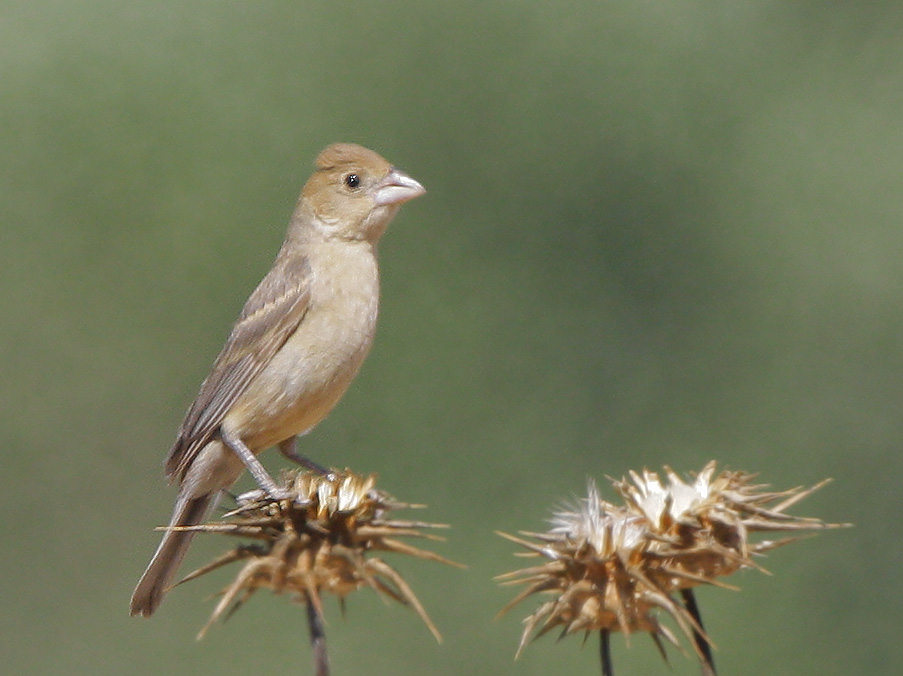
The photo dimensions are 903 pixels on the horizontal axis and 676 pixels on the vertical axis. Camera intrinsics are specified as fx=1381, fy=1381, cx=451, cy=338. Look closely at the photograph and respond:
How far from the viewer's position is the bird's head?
5699 mm

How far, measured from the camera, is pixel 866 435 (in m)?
12.5

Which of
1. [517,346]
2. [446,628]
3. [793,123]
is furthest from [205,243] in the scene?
[793,123]

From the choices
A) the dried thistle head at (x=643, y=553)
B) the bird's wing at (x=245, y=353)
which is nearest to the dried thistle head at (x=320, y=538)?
the dried thistle head at (x=643, y=553)

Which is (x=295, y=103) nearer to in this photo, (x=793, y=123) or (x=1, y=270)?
(x=1, y=270)

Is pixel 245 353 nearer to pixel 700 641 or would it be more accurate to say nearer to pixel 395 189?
pixel 395 189

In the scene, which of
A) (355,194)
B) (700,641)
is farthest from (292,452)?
(700,641)

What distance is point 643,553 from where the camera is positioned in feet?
11.5

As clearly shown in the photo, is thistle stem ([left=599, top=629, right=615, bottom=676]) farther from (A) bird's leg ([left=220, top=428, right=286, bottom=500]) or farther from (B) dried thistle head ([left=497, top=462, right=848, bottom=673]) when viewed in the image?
(A) bird's leg ([left=220, top=428, right=286, bottom=500])

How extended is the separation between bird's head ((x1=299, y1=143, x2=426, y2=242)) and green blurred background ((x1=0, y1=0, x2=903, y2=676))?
6.39 m

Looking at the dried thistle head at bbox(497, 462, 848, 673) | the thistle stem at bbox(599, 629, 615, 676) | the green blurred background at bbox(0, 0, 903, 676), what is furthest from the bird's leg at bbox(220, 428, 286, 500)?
the green blurred background at bbox(0, 0, 903, 676)

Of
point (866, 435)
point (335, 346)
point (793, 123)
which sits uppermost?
point (793, 123)

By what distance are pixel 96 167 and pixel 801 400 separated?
734 cm

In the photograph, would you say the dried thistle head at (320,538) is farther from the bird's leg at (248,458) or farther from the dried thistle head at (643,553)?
the bird's leg at (248,458)

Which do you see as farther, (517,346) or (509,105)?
(509,105)
